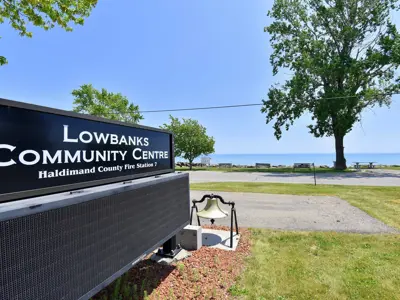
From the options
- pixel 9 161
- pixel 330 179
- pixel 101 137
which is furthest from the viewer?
pixel 330 179

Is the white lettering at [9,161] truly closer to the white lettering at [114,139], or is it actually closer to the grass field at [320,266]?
the white lettering at [114,139]

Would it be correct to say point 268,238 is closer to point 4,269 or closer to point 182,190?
point 182,190

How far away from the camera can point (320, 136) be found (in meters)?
27.0

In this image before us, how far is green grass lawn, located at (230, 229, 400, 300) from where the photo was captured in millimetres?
3639

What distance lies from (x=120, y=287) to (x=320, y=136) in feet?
90.0

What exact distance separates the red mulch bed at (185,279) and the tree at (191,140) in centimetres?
3134

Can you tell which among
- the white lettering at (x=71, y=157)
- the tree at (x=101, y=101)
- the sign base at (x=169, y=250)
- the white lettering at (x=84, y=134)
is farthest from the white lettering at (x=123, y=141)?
the tree at (x=101, y=101)

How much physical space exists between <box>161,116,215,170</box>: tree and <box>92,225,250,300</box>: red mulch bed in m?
31.3

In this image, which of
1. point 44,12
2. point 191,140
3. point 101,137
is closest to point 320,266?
point 101,137

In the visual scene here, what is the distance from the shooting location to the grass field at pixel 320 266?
364 centimetres

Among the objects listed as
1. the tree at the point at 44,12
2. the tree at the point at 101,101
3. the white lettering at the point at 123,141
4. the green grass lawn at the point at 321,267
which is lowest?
the green grass lawn at the point at 321,267

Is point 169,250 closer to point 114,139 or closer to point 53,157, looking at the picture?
point 114,139

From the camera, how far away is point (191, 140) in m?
36.1

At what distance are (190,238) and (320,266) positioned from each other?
2429 millimetres
